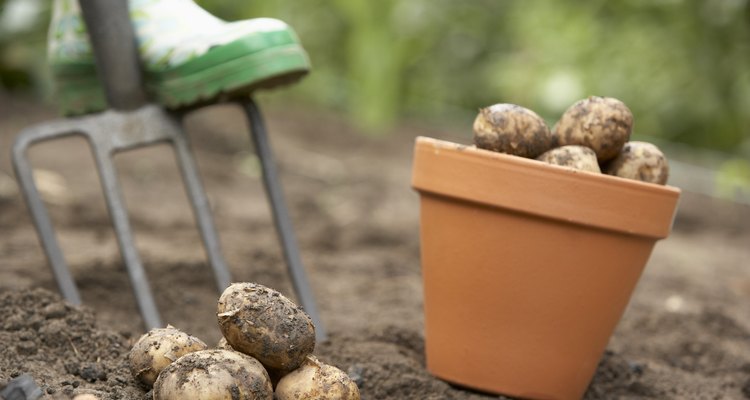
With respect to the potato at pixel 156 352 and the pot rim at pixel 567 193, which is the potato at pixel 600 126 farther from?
the potato at pixel 156 352

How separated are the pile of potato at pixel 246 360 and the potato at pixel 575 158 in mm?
559

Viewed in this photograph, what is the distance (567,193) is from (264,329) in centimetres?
60

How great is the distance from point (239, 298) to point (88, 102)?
112cm

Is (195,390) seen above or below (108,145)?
below

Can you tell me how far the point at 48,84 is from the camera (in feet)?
17.2

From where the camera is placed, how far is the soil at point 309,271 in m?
1.70

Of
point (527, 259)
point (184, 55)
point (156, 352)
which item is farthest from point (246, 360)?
point (184, 55)

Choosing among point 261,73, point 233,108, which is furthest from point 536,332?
point 233,108

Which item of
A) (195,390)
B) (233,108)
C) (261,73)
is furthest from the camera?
(233,108)

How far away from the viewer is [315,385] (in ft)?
4.56

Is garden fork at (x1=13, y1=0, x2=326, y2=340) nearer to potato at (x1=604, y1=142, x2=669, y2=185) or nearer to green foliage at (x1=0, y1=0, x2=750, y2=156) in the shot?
potato at (x1=604, y1=142, x2=669, y2=185)

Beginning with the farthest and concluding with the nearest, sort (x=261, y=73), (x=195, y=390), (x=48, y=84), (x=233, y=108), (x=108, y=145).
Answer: (x=233, y=108) < (x=48, y=84) < (x=108, y=145) < (x=261, y=73) < (x=195, y=390)

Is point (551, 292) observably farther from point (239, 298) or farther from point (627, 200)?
point (239, 298)

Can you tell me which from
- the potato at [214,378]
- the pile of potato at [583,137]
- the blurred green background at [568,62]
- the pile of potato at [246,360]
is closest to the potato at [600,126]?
the pile of potato at [583,137]
